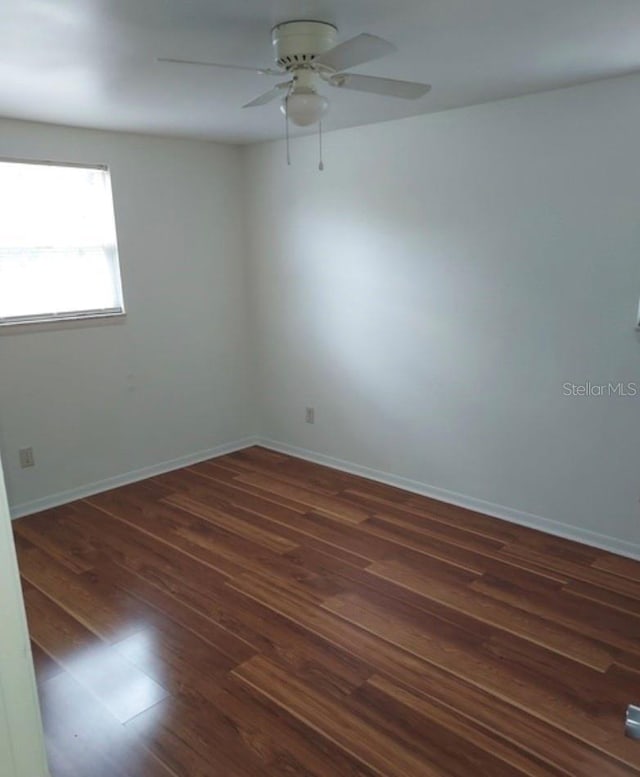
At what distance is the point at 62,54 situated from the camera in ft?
7.09

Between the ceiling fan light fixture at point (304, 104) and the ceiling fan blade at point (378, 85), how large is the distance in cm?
11

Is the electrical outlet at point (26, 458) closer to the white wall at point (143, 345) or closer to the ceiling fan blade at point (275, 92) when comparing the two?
the white wall at point (143, 345)

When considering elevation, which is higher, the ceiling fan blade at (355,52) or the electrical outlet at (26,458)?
the ceiling fan blade at (355,52)

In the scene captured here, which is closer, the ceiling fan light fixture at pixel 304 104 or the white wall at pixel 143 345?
Answer: the ceiling fan light fixture at pixel 304 104

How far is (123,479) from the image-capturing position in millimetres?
4160

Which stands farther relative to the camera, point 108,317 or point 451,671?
point 108,317

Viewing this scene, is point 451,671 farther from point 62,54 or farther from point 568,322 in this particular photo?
point 62,54

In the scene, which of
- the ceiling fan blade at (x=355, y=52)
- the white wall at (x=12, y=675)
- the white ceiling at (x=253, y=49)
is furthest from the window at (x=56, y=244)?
the white wall at (x=12, y=675)

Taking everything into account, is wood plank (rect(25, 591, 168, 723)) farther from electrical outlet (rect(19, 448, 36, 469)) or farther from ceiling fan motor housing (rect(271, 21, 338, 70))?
ceiling fan motor housing (rect(271, 21, 338, 70))

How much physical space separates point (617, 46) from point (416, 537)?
2480 mm

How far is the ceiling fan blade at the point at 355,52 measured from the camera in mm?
1750

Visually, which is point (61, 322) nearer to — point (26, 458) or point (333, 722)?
point (26, 458)

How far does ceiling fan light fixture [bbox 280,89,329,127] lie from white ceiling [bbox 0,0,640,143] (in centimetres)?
22

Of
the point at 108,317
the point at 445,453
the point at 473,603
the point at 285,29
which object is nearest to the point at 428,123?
the point at 285,29
